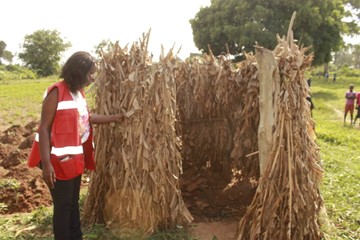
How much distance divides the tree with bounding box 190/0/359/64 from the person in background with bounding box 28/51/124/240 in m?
17.0

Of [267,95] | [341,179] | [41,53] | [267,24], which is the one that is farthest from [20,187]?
[41,53]

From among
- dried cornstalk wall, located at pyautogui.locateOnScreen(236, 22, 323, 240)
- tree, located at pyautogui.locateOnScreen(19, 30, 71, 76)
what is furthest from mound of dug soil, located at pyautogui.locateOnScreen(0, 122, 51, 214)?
tree, located at pyautogui.locateOnScreen(19, 30, 71, 76)

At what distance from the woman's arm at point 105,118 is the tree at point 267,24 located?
16.3 metres

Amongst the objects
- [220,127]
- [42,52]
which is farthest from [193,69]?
[42,52]

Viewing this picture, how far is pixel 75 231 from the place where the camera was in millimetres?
3545

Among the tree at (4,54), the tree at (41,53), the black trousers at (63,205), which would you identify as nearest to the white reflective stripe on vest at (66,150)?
the black trousers at (63,205)

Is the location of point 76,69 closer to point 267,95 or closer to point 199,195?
point 267,95

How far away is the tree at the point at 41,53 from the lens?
4484 centimetres

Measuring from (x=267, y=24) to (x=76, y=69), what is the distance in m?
18.7

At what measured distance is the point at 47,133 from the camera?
293cm

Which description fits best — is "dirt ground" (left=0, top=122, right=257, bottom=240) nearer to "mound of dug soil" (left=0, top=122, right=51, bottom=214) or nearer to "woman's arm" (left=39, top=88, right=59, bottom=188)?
"mound of dug soil" (left=0, top=122, right=51, bottom=214)

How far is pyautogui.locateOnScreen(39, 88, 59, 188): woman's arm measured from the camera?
9.52 feet

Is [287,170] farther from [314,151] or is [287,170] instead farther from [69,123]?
[69,123]

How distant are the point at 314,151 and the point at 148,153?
1890 millimetres
